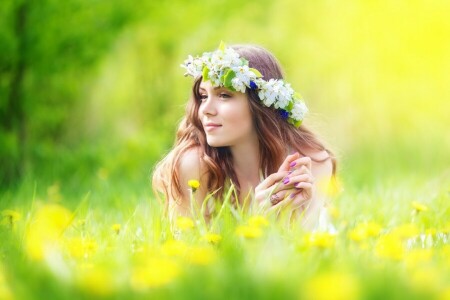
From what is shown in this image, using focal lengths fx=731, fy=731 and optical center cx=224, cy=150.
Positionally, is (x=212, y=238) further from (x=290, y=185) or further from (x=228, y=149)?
(x=228, y=149)

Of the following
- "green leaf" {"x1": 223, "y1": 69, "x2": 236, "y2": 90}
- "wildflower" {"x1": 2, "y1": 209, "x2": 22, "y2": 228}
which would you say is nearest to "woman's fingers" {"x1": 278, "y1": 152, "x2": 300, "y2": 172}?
"green leaf" {"x1": 223, "y1": 69, "x2": 236, "y2": 90}

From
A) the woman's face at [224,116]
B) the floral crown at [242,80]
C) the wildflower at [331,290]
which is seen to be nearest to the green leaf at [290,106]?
the floral crown at [242,80]

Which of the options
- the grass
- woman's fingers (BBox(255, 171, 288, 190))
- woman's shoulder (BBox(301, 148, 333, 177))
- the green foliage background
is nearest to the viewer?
the grass

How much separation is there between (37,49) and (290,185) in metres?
4.38

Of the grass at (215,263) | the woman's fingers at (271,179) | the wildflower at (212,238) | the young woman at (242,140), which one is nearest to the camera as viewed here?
the grass at (215,263)

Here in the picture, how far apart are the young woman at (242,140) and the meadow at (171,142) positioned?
21cm

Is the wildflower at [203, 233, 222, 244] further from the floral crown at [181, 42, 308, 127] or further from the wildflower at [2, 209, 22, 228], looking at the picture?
the floral crown at [181, 42, 308, 127]

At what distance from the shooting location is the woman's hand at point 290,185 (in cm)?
293

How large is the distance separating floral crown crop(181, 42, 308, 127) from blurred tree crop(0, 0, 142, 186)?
3731mm

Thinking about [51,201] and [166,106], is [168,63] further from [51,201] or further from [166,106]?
[51,201]

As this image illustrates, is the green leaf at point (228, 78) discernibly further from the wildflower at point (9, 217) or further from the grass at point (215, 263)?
the wildflower at point (9, 217)

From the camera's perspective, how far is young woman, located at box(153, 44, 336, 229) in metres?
3.13

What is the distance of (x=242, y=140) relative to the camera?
3340 mm

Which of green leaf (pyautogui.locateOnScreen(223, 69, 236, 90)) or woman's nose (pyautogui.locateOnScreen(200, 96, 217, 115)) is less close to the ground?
green leaf (pyautogui.locateOnScreen(223, 69, 236, 90))
